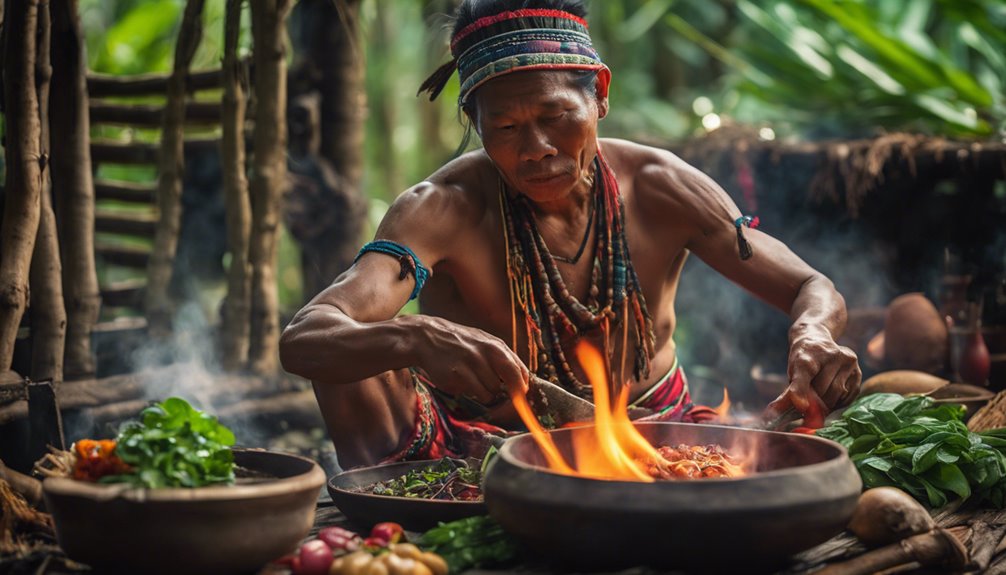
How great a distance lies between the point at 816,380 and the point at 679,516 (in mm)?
928

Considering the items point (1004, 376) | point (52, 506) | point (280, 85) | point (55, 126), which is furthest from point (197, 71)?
point (1004, 376)

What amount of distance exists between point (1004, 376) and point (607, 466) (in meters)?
3.11

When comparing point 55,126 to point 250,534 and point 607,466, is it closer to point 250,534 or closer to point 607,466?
point 250,534

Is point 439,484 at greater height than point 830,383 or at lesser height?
lesser

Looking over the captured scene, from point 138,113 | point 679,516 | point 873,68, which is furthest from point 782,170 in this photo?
point 679,516

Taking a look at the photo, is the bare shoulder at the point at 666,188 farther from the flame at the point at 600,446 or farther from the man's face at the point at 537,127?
the flame at the point at 600,446

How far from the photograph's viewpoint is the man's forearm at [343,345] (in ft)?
8.36

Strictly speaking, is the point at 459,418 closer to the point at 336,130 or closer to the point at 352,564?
the point at 352,564

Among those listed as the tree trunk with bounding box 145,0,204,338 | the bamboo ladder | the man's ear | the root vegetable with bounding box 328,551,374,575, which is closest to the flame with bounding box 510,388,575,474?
the root vegetable with bounding box 328,551,374,575

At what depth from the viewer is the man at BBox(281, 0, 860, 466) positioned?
8.92 feet

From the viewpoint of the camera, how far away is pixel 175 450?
2.12m

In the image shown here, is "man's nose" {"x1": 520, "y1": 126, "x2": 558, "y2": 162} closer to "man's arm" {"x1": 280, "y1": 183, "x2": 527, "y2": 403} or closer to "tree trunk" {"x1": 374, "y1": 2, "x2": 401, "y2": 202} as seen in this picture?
"man's arm" {"x1": 280, "y1": 183, "x2": 527, "y2": 403}

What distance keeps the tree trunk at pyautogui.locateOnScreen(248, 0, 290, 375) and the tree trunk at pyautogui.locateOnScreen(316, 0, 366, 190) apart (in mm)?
972

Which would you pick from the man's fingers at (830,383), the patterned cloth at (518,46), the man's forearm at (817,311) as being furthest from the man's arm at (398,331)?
the man's forearm at (817,311)
